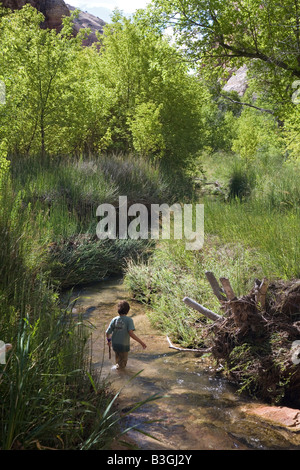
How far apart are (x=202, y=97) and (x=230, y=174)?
155 inches

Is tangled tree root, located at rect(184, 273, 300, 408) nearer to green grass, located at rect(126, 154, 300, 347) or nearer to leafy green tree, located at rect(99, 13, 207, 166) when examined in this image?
green grass, located at rect(126, 154, 300, 347)

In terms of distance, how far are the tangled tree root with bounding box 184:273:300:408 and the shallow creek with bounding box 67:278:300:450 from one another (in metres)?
0.23

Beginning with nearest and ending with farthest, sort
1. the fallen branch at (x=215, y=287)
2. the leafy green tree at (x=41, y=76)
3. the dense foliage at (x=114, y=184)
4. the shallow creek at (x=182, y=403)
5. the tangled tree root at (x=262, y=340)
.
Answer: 1. the dense foliage at (x=114, y=184)
2. the shallow creek at (x=182, y=403)
3. the tangled tree root at (x=262, y=340)
4. the fallen branch at (x=215, y=287)
5. the leafy green tree at (x=41, y=76)

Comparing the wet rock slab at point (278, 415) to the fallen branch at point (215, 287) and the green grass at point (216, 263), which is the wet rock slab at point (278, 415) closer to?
the fallen branch at point (215, 287)

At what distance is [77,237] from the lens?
893 centimetres

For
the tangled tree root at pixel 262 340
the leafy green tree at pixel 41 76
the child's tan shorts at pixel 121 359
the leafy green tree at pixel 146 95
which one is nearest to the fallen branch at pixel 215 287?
the tangled tree root at pixel 262 340

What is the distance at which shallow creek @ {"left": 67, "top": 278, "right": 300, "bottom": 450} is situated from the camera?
11.6ft

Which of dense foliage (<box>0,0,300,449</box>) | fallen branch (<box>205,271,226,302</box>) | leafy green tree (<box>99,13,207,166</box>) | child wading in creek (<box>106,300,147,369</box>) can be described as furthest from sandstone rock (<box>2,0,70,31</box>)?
child wading in creek (<box>106,300,147,369</box>)

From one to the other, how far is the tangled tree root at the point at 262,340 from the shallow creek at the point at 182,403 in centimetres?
23

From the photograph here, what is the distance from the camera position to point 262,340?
481cm

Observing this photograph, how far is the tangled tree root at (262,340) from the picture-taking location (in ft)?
14.7

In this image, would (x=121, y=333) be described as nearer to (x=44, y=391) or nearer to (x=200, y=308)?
(x=200, y=308)

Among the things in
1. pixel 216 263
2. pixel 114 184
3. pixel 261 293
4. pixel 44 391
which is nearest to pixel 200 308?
pixel 261 293
